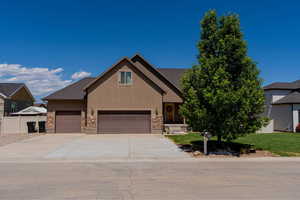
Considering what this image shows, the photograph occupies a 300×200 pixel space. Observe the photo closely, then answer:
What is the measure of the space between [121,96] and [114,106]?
3.79 feet

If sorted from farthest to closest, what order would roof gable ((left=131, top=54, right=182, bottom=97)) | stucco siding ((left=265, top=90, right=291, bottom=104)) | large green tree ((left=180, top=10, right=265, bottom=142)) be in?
stucco siding ((left=265, top=90, right=291, bottom=104)), roof gable ((left=131, top=54, right=182, bottom=97)), large green tree ((left=180, top=10, right=265, bottom=142))

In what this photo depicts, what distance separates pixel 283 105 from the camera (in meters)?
21.6

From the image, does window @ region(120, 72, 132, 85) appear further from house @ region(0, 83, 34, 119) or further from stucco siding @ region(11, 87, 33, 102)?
stucco siding @ region(11, 87, 33, 102)

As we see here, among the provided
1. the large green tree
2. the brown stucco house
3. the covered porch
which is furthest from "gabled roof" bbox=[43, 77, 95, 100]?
the large green tree

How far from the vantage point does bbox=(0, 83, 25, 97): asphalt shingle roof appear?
28859 mm

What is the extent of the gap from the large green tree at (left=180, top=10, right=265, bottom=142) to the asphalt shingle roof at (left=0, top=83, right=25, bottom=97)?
2838 cm

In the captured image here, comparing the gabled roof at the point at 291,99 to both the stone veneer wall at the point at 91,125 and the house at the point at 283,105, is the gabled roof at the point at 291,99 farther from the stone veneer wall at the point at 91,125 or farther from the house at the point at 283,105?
the stone veneer wall at the point at 91,125

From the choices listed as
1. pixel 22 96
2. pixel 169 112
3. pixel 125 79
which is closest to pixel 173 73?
pixel 169 112

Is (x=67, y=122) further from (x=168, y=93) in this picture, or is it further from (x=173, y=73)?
(x=173, y=73)

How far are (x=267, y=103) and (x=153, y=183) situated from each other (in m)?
22.6

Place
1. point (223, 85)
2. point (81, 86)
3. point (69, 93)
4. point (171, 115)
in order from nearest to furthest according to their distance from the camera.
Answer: point (223, 85)
point (69, 93)
point (81, 86)
point (171, 115)

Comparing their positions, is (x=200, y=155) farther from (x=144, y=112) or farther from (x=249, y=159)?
(x=144, y=112)

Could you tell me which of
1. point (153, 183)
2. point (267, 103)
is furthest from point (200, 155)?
point (267, 103)

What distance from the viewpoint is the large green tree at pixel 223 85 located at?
994cm
